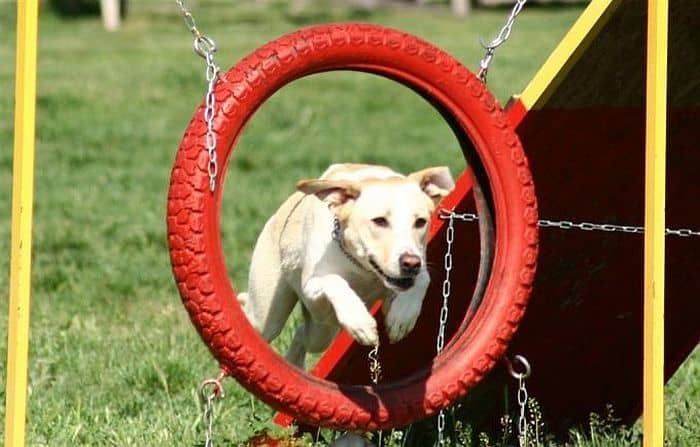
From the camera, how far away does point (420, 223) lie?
4758mm

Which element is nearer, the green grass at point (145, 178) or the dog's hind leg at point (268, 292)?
the dog's hind leg at point (268, 292)

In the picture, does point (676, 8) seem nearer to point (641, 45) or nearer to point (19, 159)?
point (641, 45)

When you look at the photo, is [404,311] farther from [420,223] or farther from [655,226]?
[655,226]

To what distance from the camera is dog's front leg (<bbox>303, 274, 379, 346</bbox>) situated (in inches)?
177

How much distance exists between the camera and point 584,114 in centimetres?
500

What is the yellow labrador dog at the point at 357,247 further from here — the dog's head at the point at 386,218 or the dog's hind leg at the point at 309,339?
the dog's hind leg at the point at 309,339

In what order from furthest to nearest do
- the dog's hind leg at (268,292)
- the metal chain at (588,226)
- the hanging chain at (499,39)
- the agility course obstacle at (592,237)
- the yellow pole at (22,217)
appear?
the dog's hind leg at (268,292) → the metal chain at (588,226) → the agility course obstacle at (592,237) → the hanging chain at (499,39) → the yellow pole at (22,217)

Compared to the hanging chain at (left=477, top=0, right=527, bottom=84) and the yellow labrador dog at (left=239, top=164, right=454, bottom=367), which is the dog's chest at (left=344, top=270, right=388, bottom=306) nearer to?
the yellow labrador dog at (left=239, top=164, right=454, bottom=367)

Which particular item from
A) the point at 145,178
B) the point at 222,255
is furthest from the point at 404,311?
the point at 145,178

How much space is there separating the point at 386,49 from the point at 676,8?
98cm

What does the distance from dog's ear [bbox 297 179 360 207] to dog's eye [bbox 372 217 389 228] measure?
0.12m

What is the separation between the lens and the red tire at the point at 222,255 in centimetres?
420

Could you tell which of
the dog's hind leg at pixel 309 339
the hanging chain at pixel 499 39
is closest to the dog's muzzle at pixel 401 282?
the hanging chain at pixel 499 39

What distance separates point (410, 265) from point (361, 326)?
0.73 ft
